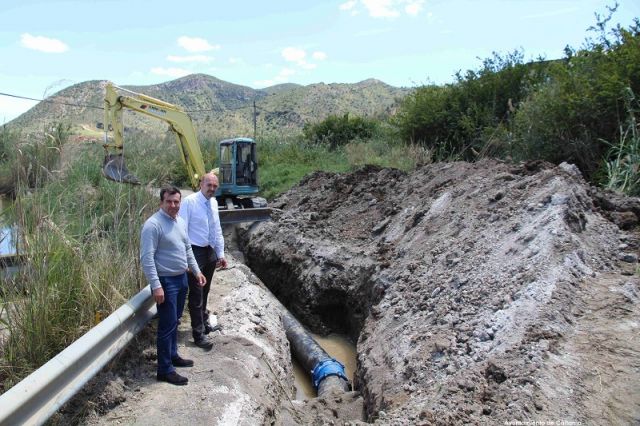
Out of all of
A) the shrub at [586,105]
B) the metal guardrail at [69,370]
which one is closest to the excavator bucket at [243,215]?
the shrub at [586,105]

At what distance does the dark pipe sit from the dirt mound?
40 cm

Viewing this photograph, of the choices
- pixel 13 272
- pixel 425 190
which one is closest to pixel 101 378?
pixel 13 272

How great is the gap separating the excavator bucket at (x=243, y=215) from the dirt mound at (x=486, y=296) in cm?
280

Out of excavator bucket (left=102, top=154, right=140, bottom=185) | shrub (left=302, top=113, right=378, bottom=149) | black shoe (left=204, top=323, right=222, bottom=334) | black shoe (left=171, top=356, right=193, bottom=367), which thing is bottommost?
black shoe (left=204, top=323, right=222, bottom=334)

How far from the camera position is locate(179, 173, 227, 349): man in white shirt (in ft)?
18.7

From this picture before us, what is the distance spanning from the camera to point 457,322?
19.4 ft

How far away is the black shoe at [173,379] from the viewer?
4.76 m

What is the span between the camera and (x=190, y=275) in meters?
5.73

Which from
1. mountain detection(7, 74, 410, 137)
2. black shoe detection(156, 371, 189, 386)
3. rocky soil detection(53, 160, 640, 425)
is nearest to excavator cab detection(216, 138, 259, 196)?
rocky soil detection(53, 160, 640, 425)

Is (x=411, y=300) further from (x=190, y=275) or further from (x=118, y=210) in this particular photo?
(x=118, y=210)

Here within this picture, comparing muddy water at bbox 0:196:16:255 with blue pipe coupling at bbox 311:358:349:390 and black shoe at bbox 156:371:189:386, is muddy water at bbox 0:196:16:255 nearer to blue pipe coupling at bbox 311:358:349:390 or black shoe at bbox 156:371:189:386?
black shoe at bbox 156:371:189:386

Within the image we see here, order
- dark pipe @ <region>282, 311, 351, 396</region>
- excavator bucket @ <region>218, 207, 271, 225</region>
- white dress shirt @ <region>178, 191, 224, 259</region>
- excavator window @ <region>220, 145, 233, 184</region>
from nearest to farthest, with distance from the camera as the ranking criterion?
white dress shirt @ <region>178, 191, 224, 259</region>, dark pipe @ <region>282, 311, 351, 396</region>, excavator bucket @ <region>218, 207, 271, 225</region>, excavator window @ <region>220, 145, 233, 184</region>

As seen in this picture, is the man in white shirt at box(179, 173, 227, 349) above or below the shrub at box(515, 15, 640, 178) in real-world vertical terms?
below

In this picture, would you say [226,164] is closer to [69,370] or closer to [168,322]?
[168,322]
